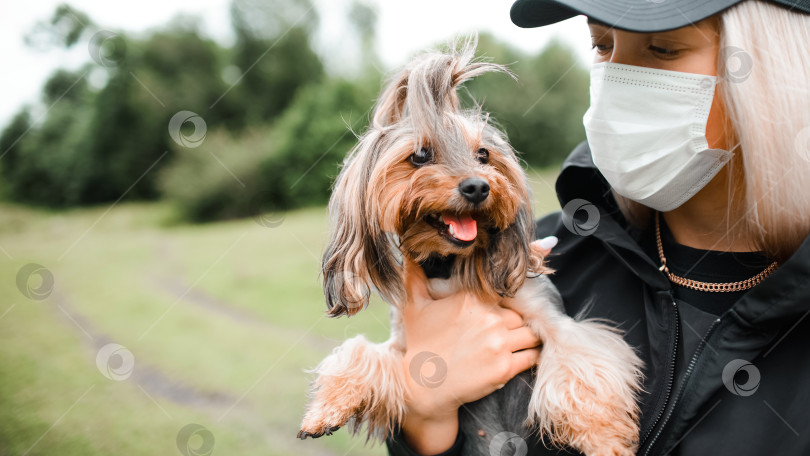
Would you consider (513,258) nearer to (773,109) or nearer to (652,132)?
(652,132)

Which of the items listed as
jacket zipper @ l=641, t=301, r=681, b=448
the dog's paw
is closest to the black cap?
jacket zipper @ l=641, t=301, r=681, b=448

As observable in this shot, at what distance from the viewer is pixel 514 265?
2.85 metres

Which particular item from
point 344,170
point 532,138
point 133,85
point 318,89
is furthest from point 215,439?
point 133,85

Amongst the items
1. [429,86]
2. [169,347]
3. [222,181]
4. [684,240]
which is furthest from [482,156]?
[222,181]

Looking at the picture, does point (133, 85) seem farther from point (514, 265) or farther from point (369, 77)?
point (514, 265)

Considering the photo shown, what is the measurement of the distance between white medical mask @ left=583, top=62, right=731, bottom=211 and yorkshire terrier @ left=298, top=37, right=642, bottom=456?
0.51m

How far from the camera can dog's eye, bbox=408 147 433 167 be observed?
2.58 metres

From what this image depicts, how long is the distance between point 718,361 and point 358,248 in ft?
5.57

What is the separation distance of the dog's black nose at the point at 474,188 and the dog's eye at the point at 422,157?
0.25m

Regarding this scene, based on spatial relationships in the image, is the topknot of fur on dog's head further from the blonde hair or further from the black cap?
the blonde hair

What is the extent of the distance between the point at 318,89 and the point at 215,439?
2918 centimetres

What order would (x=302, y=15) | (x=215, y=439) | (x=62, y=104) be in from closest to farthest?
(x=215, y=439) < (x=62, y=104) < (x=302, y=15)

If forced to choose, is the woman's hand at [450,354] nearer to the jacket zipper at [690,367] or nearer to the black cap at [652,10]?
the jacket zipper at [690,367]

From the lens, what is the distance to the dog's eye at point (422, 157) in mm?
2582
